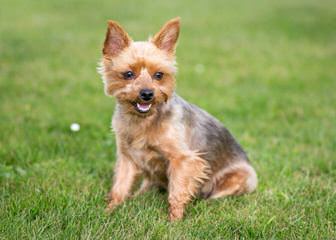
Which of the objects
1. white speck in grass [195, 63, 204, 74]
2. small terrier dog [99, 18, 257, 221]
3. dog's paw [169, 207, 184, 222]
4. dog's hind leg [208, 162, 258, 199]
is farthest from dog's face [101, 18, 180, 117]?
white speck in grass [195, 63, 204, 74]

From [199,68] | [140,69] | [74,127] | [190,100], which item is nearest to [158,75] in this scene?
[140,69]

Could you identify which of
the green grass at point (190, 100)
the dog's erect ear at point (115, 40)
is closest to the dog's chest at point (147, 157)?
the green grass at point (190, 100)

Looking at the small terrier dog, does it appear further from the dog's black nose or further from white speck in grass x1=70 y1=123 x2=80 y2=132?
white speck in grass x1=70 y1=123 x2=80 y2=132

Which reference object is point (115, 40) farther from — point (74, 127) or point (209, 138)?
point (74, 127)

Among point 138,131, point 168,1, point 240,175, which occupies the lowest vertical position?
point 168,1

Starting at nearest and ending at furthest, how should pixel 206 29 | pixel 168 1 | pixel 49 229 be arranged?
pixel 49 229, pixel 206 29, pixel 168 1

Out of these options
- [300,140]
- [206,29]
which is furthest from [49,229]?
[206,29]

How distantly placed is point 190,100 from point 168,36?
3435 millimetres

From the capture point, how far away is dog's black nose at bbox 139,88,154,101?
13.4ft

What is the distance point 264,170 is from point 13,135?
273 cm

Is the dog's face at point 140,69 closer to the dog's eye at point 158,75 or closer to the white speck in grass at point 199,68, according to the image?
the dog's eye at point 158,75

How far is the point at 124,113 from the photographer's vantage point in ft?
14.9

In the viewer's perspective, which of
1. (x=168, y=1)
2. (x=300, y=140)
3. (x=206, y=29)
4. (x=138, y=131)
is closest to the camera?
(x=138, y=131)

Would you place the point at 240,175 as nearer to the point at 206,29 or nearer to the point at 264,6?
the point at 206,29
